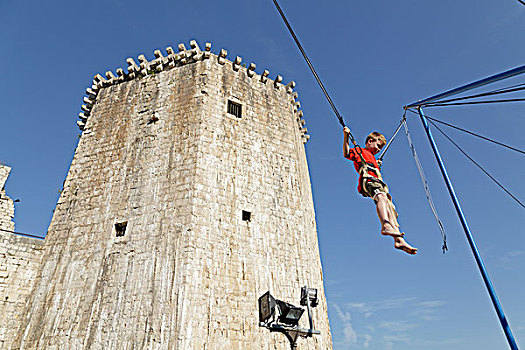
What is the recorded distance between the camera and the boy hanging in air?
5992 millimetres

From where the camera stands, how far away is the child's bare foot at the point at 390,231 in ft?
19.4

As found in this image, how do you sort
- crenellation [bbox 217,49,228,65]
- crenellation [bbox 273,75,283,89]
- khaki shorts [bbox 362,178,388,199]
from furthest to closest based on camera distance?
1. crenellation [bbox 273,75,283,89]
2. crenellation [bbox 217,49,228,65]
3. khaki shorts [bbox 362,178,388,199]

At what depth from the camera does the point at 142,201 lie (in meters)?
10.1

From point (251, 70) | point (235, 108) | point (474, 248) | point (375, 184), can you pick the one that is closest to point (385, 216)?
point (375, 184)

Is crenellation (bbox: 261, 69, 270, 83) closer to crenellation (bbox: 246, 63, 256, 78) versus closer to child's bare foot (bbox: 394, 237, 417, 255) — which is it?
crenellation (bbox: 246, 63, 256, 78)

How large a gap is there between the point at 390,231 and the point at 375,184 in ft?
3.36

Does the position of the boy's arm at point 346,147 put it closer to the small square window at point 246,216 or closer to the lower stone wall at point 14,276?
the small square window at point 246,216

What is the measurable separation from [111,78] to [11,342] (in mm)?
9342

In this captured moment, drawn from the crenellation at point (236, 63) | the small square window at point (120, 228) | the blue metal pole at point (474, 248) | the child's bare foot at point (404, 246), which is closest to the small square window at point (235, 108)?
the crenellation at point (236, 63)

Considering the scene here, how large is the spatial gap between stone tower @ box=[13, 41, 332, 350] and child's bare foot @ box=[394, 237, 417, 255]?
444 centimetres

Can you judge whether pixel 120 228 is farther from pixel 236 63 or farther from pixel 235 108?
pixel 236 63

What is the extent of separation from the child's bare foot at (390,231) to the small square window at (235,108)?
734cm

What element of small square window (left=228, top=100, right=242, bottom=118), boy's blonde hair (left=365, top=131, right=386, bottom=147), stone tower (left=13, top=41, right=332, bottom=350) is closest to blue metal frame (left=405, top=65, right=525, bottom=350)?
boy's blonde hair (left=365, top=131, right=386, bottom=147)

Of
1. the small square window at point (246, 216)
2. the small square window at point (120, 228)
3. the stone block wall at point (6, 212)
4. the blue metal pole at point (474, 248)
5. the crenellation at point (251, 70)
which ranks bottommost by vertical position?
the blue metal pole at point (474, 248)
